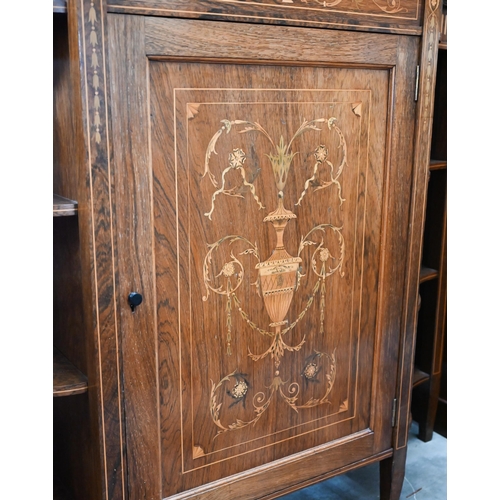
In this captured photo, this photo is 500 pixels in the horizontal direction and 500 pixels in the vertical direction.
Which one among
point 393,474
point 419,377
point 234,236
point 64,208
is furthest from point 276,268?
point 419,377

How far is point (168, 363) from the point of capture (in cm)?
127

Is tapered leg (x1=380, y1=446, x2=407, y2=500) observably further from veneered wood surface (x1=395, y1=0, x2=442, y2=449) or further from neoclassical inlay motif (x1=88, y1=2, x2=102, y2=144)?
neoclassical inlay motif (x1=88, y1=2, x2=102, y2=144)

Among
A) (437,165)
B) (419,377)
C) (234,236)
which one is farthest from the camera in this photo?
(419,377)

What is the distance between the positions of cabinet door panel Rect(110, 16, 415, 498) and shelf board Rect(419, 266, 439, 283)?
1.22 ft

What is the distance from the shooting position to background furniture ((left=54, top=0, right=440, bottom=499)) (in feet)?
3.73

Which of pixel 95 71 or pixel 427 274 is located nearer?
pixel 95 71

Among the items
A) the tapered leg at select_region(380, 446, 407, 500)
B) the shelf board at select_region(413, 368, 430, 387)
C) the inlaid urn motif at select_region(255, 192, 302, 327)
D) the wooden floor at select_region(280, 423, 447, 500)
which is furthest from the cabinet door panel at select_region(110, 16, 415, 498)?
the shelf board at select_region(413, 368, 430, 387)

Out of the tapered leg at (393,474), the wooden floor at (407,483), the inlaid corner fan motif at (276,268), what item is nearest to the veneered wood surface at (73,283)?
the inlaid corner fan motif at (276,268)

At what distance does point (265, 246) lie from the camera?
1.34m

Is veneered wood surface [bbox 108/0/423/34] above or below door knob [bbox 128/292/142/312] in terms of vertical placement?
above

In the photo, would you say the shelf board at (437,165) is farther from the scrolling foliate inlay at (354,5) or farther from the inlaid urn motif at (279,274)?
the inlaid urn motif at (279,274)

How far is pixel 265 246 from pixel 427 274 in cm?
79

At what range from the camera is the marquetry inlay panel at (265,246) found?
1217 millimetres

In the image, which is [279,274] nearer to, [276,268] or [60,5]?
[276,268]
